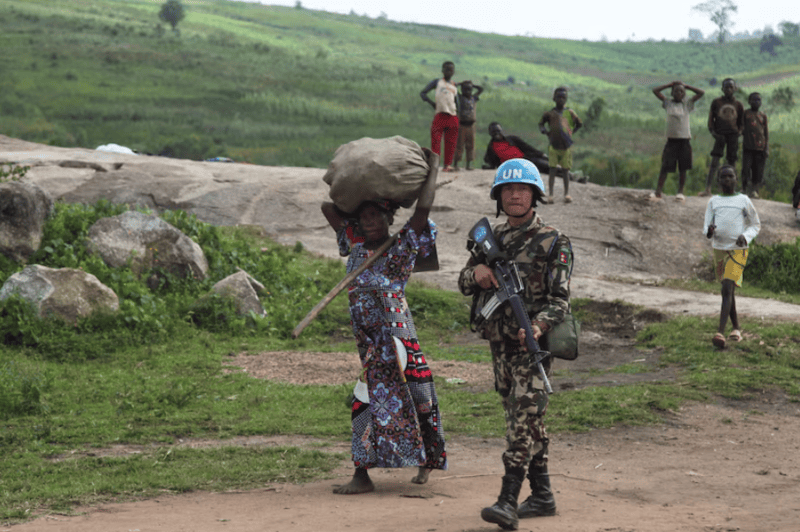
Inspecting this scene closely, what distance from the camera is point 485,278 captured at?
4266mm

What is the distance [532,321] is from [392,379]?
3.01 ft

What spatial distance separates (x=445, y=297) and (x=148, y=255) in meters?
Answer: 3.67

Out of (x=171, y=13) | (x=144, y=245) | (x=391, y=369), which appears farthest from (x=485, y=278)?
(x=171, y=13)

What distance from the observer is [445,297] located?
36.8ft


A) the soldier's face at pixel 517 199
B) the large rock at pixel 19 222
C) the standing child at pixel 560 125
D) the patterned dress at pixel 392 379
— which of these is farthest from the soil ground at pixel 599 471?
the large rock at pixel 19 222

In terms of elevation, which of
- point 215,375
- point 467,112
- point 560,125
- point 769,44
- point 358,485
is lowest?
point 215,375

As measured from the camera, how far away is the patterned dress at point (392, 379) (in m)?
4.72

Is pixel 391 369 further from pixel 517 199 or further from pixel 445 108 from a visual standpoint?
pixel 445 108

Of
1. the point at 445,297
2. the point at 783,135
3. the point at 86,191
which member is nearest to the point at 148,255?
the point at 445,297

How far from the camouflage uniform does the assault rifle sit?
40 mm

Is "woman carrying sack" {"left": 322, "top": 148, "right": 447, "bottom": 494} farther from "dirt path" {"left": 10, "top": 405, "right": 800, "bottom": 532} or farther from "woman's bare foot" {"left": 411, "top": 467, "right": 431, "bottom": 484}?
"dirt path" {"left": 10, "top": 405, "right": 800, "bottom": 532}

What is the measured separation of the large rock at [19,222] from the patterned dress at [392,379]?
6386 mm

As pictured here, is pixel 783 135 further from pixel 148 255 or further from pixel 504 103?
pixel 148 255

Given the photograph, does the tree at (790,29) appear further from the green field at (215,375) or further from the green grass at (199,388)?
the green grass at (199,388)
